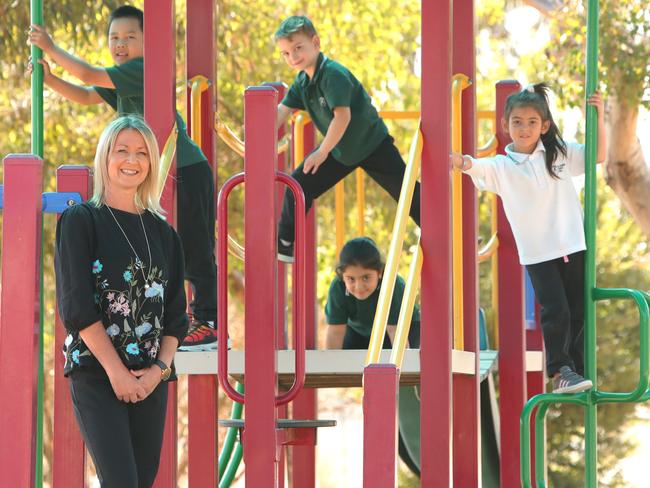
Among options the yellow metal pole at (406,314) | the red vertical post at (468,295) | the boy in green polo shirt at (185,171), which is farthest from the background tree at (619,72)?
the yellow metal pole at (406,314)

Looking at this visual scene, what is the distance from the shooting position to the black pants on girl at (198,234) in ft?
16.7

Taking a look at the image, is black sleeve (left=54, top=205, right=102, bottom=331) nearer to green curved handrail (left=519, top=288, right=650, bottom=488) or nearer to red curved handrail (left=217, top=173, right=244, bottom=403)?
red curved handrail (left=217, top=173, right=244, bottom=403)

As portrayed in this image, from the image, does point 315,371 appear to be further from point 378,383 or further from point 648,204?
point 648,204

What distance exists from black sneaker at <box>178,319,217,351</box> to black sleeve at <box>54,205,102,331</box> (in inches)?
51.9

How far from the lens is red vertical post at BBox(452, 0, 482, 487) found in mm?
5121

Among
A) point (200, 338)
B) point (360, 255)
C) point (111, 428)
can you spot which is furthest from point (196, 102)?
point (111, 428)

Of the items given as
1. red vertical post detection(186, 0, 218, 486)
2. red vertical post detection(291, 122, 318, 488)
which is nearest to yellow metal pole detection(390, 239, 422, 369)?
red vertical post detection(186, 0, 218, 486)

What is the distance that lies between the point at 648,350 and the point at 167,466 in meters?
2.01

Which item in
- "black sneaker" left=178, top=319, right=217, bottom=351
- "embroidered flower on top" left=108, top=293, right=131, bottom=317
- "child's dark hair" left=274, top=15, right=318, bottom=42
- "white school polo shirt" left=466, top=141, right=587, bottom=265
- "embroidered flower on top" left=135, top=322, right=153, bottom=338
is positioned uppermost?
"child's dark hair" left=274, top=15, right=318, bottom=42

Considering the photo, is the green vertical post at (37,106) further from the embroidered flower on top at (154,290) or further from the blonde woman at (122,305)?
the embroidered flower on top at (154,290)

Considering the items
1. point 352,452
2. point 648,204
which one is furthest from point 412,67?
point 352,452

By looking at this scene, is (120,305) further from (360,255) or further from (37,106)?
(360,255)

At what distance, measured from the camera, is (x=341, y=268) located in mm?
6238

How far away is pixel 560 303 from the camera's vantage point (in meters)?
5.27
